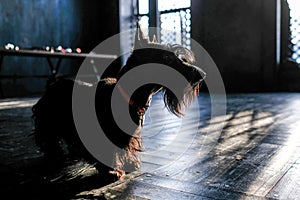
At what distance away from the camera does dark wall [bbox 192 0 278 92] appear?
6.53 meters

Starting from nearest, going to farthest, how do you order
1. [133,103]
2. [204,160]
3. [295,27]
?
[133,103], [204,160], [295,27]

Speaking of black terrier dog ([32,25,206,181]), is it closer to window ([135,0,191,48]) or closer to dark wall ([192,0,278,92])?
dark wall ([192,0,278,92])

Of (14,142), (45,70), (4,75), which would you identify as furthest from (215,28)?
(14,142)

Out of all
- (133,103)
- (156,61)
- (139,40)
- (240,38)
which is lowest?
(133,103)

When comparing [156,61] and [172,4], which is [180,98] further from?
[172,4]

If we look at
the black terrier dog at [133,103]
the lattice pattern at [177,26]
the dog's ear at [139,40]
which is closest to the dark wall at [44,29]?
the lattice pattern at [177,26]

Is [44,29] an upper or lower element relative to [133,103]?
upper

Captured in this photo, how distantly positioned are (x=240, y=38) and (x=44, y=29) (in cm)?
459

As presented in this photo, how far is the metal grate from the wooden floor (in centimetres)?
409

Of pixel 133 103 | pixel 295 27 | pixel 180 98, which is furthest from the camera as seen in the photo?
pixel 295 27

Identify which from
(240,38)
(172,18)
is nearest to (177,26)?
(172,18)

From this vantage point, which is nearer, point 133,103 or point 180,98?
point 133,103

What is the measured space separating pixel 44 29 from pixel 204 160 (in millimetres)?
6723

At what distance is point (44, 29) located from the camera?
748cm
